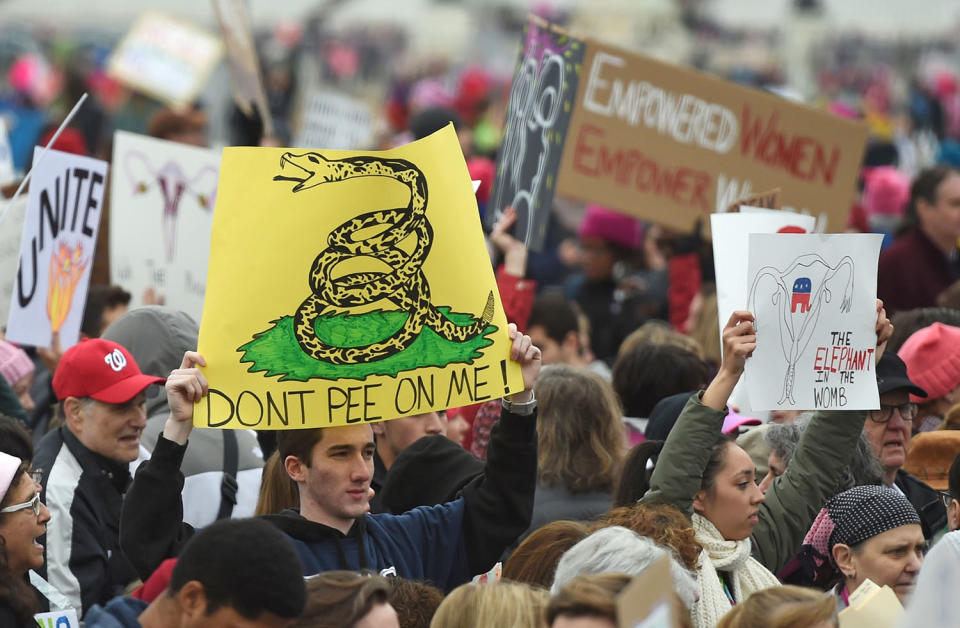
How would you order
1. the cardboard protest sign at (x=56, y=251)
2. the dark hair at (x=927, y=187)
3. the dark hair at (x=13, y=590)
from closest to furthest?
the dark hair at (x=13, y=590), the cardboard protest sign at (x=56, y=251), the dark hair at (x=927, y=187)

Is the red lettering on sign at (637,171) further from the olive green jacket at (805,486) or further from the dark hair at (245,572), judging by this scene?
the dark hair at (245,572)

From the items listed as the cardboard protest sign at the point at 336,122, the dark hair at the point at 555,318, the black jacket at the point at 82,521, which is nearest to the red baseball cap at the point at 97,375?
the black jacket at the point at 82,521

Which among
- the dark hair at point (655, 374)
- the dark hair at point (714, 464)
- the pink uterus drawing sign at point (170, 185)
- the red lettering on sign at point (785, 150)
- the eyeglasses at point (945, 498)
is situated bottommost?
the eyeglasses at point (945, 498)

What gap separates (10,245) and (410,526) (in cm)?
301

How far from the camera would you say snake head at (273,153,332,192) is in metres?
4.31

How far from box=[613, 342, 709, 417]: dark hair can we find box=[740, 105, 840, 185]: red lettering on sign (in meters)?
2.08

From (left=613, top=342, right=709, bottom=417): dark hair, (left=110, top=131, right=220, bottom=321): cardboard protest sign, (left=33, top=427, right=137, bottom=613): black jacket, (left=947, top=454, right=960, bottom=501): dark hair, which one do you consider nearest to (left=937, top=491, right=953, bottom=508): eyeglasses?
(left=947, top=454, right=960, bottom=501): dark hair

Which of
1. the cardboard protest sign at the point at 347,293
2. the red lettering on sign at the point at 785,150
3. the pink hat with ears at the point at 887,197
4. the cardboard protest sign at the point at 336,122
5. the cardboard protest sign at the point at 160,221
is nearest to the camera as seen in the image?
the cardboard protest sign at the point at 347,293

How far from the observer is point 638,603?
279 cm

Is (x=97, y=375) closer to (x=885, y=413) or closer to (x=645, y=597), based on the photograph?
(x=885, y=413)

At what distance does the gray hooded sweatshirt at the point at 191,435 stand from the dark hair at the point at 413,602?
46.4 inches

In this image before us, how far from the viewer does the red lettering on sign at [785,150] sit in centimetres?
812

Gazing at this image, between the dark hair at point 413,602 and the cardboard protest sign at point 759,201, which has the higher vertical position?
the cardboard protest sign at point 759,201

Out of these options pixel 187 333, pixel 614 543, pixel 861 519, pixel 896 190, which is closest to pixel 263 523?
pixel 614 543
